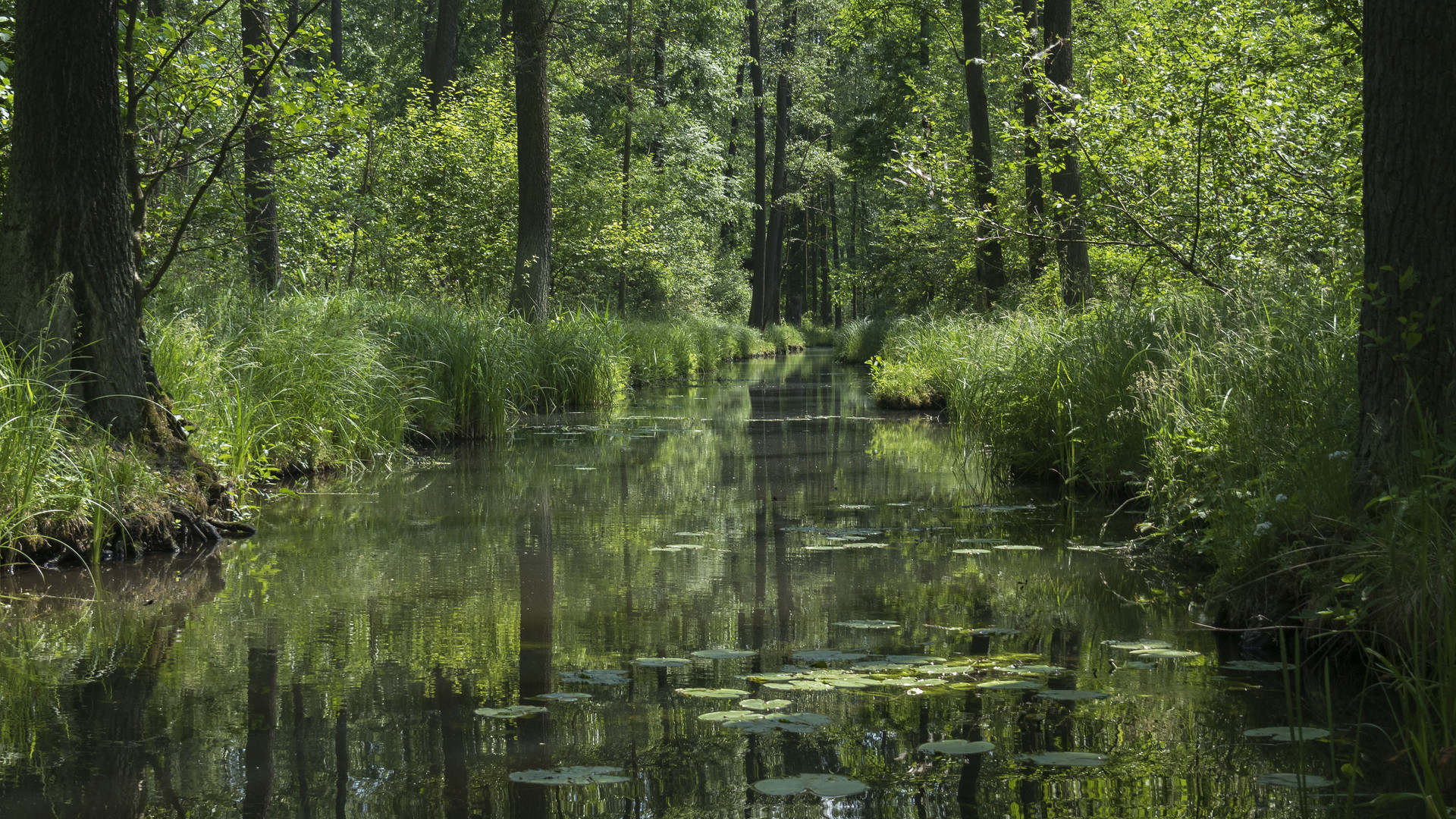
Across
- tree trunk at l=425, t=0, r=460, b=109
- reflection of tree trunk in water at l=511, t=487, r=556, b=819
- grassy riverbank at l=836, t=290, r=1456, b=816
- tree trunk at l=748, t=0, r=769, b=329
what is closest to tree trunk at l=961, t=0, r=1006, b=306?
grassy riverbank at l=836, t=290, r=1456, b=816

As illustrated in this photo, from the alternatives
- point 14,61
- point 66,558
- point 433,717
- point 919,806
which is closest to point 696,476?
point 66,558

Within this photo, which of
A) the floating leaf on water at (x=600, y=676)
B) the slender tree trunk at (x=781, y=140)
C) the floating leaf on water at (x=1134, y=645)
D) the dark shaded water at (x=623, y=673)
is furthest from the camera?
the slender tree trunk at (x=781, y=140)

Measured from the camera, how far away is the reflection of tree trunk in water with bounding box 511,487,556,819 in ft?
8.68

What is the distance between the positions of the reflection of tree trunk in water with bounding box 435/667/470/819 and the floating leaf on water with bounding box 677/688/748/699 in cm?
62

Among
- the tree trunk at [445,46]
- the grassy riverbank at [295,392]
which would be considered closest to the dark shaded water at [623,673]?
the grassy riverbank at [295,392]

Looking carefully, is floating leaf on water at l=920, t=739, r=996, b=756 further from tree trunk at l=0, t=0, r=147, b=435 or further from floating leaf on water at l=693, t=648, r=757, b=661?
tree trunk at l=0, t=0, r=147, b=435

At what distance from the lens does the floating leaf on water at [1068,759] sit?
2.78 metres

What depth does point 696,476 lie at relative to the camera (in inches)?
331

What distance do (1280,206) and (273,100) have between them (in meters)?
7.14

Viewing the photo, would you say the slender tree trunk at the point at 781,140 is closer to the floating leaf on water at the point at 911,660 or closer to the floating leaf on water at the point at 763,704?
the floating leaf on water at the point at 911,660

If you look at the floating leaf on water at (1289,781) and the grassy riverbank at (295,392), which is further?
the grassy riverbank at (295,392)

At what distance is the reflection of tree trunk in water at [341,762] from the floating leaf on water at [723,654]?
1.13 metres

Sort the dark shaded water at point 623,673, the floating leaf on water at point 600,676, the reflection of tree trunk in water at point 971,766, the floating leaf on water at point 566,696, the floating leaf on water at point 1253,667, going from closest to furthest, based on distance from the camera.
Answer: the reflection of tree trunk in water at point 971,766 < the dark shaded water at point 623,673 < the floating leaf on water at point 566,696 < the floating leaf on water at point 600,676 < the floating leaf on water at point 1253,667

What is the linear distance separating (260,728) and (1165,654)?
9.09 ft
